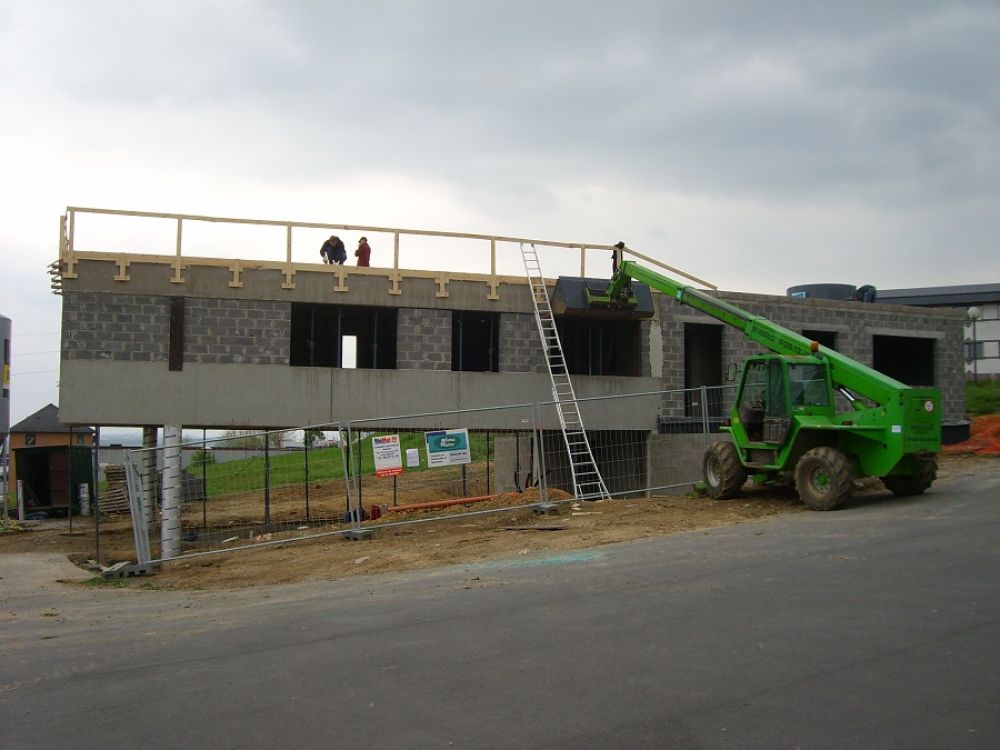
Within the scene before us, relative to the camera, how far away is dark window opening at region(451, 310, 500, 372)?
21812mm

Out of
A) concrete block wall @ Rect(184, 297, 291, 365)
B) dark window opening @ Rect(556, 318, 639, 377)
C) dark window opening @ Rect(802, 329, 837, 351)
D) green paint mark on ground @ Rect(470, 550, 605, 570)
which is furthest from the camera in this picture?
dark window opening @ Rect(802, 329, 837, 351)

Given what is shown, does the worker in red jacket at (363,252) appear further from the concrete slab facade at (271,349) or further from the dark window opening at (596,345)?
the dark window opening at (596,345)

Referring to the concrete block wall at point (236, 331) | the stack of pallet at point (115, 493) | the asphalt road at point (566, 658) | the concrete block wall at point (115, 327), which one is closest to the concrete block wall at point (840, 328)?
the concrete block wall at point (236, 331)

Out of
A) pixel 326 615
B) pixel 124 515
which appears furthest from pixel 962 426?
pixel 124 515

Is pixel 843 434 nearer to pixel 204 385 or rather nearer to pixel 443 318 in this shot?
pixel 443 318

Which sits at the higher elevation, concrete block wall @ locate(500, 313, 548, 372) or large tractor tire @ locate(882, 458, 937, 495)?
concrete block wall @ locate(500, 313, 548, 372)

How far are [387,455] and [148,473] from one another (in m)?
4.28

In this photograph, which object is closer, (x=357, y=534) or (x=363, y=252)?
(x=357, y=534)

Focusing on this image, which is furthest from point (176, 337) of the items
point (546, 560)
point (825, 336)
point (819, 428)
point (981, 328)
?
point (981, 328)

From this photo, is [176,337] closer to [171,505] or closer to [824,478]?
[171,505]

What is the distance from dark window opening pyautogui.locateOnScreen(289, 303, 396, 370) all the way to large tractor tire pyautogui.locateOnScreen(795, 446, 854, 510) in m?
10.5

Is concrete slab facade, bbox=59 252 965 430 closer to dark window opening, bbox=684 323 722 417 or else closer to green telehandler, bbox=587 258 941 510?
dark window opening, bbox=684 323 722 417

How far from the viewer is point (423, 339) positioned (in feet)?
68.8

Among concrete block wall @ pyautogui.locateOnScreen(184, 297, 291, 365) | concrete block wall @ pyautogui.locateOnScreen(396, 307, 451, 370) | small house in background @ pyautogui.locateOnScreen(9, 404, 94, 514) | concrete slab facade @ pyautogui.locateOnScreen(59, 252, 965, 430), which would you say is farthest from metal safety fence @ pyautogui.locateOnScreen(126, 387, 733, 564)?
small house in background @ pyautogui.locateOnScreen(9, 404, 94, 514)
